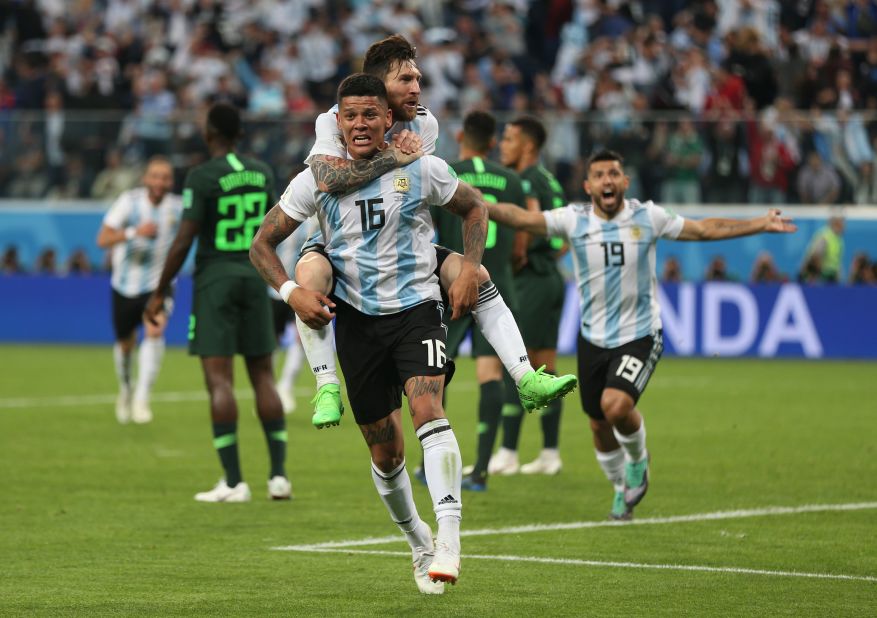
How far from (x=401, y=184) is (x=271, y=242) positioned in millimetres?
649

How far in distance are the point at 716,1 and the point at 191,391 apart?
12.1m

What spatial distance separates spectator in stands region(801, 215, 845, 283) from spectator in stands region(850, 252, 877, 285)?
24 cm

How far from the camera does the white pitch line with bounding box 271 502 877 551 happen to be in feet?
28.8

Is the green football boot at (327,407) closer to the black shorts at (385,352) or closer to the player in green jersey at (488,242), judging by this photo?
the black shorts at (385,352)

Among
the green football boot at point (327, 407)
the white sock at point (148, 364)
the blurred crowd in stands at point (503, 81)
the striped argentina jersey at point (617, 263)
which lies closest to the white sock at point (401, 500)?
the green football boot at point (327, 407)

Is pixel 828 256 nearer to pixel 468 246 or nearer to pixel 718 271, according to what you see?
pixel 718 271

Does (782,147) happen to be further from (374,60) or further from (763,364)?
(374,60)

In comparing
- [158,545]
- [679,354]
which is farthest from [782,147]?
[158,545]

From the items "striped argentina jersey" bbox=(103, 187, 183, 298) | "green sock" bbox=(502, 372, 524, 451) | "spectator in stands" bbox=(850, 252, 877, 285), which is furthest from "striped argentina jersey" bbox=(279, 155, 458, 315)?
"spectator in stands" bbox=(850, 252, 877, 285)

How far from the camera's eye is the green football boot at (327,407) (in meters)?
6.76

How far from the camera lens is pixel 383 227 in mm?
7078

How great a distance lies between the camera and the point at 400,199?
7051 millimetres

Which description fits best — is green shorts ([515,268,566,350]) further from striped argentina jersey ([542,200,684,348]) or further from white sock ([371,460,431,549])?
white sock ([371,460,431,549])

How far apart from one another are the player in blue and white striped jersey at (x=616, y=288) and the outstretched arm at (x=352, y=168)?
7.89 feet
